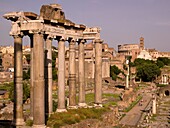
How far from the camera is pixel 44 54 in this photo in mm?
15773

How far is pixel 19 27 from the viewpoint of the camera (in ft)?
45.7

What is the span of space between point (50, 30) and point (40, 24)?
2388mm

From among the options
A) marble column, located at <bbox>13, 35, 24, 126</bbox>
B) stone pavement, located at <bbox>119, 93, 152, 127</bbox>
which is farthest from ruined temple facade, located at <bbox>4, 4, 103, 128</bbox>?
stone pavement, located at <bbox>119, 93, 152, 127</bbox>

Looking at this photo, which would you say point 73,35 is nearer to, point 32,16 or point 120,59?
point 32,16

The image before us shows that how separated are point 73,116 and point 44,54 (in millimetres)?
3401

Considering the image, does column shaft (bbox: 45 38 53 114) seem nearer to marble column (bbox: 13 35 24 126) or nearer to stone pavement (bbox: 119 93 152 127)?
marble column (bbox: 13 35 24 126)

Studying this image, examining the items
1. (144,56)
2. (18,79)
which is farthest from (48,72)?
(144,56)

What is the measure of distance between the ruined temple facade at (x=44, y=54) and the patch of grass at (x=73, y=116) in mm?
766

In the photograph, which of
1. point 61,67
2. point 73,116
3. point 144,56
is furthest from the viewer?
point 144,56

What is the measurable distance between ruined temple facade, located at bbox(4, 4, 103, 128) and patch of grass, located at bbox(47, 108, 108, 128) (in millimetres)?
766

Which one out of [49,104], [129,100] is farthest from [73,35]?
[129,100]

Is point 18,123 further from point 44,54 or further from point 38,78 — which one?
point 44,54

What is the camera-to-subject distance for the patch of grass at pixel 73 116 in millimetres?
14545

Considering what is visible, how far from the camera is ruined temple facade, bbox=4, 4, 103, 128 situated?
13.0 metres
